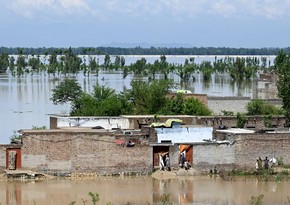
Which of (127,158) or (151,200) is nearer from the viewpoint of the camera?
(151,200)

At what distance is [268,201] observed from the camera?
22.2 meters

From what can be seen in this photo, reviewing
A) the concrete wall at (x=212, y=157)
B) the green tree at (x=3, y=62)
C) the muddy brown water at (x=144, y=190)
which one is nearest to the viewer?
the muddy brown water at (x=144, y=190)

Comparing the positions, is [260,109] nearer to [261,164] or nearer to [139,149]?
[261,164]

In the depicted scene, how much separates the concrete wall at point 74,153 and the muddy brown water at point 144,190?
17.6 inches

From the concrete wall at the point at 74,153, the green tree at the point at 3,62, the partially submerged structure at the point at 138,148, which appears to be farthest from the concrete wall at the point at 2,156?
the green tree at the point at 3,62

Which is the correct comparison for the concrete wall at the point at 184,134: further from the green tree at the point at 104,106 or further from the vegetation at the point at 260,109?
the vegetation at the point at 260,109

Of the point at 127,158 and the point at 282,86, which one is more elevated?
the point at 282,86

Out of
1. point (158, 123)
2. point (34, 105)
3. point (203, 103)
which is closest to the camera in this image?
point (158, 123)

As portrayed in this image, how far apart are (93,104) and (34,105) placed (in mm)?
22240

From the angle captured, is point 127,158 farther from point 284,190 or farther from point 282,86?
point 282,86

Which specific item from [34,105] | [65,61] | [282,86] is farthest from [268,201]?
[65,61]

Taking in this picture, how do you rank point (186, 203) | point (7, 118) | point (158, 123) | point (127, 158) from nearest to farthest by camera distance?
point (186, 203) → point (127, 158) → point (158, 123) → point (7, 118)

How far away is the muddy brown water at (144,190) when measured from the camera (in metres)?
22.2

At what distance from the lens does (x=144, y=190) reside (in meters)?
23.4
